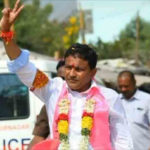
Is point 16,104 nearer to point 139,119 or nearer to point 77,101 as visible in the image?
point 139,119

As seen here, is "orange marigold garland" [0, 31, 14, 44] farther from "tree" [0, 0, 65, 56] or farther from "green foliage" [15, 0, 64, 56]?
"green foliage" [15, 0, 64, 56]

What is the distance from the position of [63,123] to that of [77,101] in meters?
0.20

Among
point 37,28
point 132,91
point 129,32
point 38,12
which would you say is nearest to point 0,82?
point 132,91

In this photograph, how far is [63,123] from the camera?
4.00 meters

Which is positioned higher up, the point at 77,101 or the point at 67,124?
the point at 77,101

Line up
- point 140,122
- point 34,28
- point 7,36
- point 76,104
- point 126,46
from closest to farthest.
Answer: point 7,36 < point 76,104 < point 140,122 < point 34,28 < point 126,46

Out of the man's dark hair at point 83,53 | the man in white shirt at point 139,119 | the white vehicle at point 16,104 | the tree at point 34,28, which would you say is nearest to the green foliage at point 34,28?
the tree at point 34,28

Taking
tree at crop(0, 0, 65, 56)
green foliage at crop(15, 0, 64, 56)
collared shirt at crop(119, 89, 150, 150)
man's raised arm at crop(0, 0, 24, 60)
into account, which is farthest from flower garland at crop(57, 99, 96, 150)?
green foliage at crop(15, 0, 64, 56)

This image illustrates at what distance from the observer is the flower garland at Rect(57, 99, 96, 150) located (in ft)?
13.0

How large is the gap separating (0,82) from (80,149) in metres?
3.37

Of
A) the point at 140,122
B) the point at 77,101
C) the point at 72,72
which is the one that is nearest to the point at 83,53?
the point at 72,72

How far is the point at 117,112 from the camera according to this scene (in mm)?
4121

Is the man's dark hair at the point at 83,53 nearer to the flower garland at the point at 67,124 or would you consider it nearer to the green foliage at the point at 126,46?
the flower garland at the point at 67,124

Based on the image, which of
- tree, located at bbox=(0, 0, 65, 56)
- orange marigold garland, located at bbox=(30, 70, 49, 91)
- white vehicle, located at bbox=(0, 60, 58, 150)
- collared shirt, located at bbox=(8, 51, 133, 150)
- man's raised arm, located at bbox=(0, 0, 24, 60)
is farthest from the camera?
tree, located at bbox=(0, 0, 65, 56)
